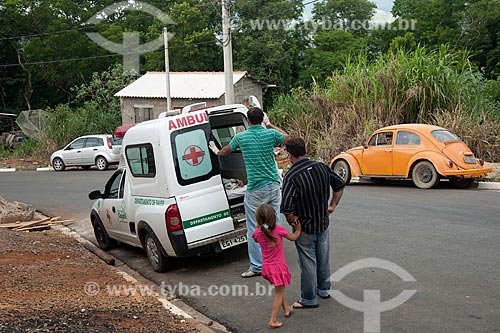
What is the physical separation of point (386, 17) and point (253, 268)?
61728 mm

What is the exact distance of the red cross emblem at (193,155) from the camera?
324 inches

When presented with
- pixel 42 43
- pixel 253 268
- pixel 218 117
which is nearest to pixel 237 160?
pixel 218 117

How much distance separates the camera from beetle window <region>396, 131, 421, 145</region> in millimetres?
15500

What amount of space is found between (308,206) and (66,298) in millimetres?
3039

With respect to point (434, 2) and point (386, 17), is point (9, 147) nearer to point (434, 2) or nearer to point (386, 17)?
point (434, 2)

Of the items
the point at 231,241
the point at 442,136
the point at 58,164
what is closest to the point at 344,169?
the point at 442,136

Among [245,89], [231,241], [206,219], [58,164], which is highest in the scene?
[245,89]

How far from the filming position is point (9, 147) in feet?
129

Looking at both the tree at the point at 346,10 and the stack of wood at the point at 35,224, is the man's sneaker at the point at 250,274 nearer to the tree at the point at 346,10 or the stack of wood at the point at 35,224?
the stack of wood at the point at 35,224

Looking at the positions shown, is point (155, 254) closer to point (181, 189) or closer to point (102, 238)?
point (181, 189)

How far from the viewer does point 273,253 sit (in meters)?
6.15

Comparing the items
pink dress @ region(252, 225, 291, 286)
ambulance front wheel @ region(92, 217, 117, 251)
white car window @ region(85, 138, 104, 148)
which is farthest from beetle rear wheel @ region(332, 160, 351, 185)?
white car window @ region(85, 138, 104, 148)

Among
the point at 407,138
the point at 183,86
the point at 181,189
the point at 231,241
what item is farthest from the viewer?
the point at 183,86

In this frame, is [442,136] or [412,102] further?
[412,102]
